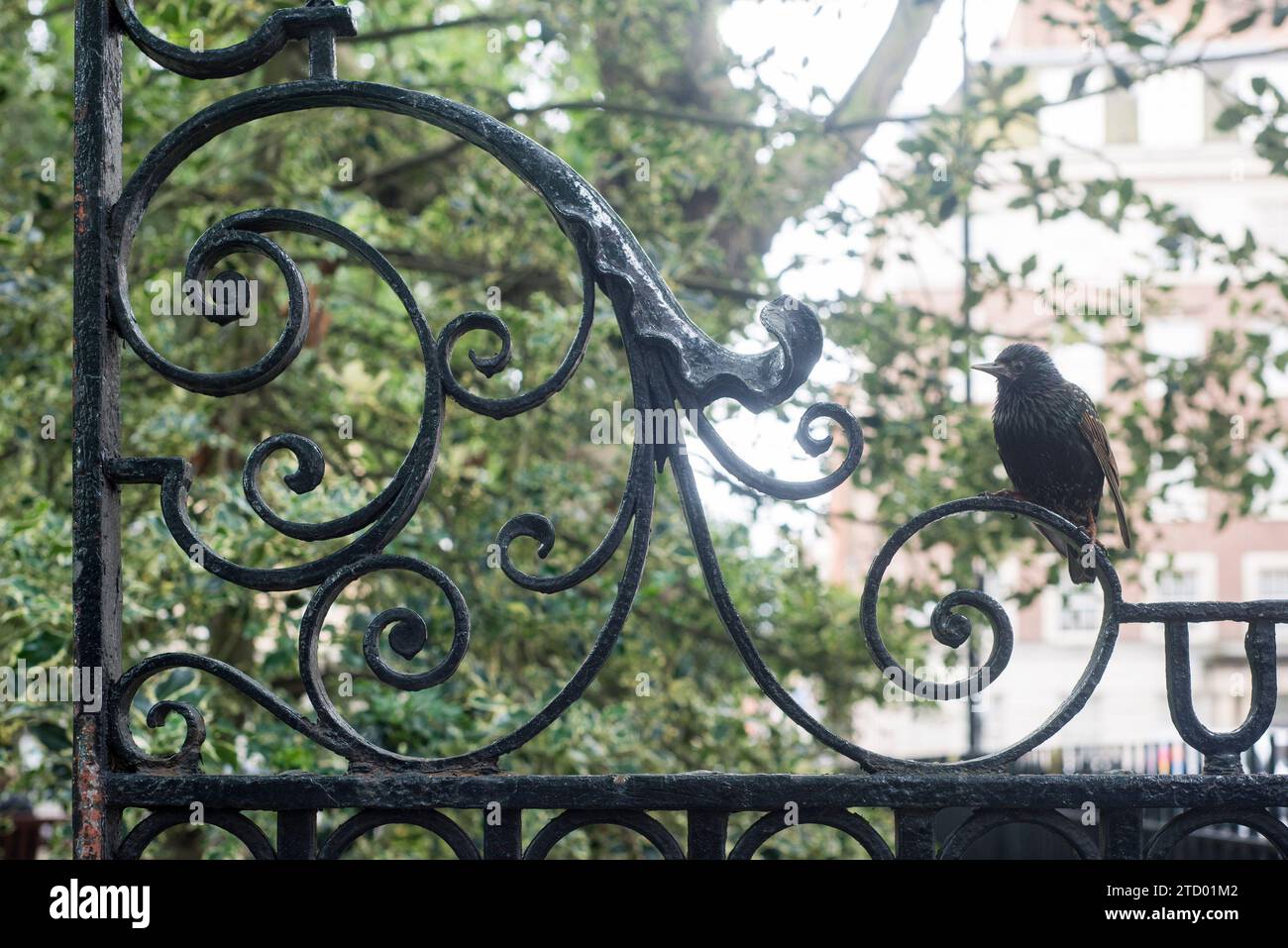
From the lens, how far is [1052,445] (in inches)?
64.9

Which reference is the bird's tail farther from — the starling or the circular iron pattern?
the circular iron pattern

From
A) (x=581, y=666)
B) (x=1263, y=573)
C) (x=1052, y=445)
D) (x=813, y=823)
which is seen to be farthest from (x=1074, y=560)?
(x=1263, y=573)

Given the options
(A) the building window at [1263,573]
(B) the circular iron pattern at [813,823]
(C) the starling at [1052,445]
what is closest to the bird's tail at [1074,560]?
(C) the starling at [1052,445]

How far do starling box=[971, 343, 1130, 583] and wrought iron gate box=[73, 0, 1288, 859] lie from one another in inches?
6.5

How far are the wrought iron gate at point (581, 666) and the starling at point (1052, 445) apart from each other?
0.17 metres

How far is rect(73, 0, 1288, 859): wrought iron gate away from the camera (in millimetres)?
1423

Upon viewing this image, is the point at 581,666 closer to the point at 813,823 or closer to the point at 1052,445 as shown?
the point at 813,823

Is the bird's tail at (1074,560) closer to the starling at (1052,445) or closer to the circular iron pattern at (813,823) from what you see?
the starling at (1052,445)

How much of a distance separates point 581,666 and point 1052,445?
2.35 ft

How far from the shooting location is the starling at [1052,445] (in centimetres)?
165

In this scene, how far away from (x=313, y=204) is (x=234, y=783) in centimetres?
316

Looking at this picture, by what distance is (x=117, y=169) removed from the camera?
1606 mm

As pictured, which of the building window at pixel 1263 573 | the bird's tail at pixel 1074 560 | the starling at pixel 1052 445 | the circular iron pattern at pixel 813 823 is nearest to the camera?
the circular iron pattern at pixel 813 823
